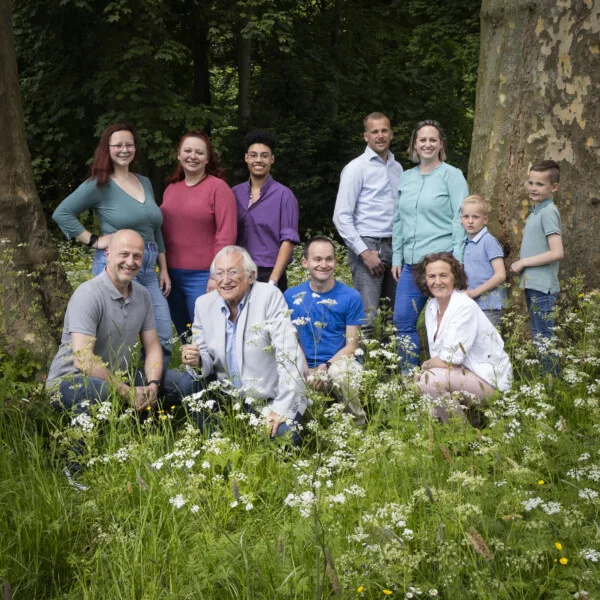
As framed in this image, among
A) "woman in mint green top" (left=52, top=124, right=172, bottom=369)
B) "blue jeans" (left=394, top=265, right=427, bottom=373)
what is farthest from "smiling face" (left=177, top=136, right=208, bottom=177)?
"blue jeans" (left=394, top=265, right=427, bottom=373)

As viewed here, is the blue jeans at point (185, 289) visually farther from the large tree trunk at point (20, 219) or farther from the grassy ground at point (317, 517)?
the grassy ground at point (317, 517)

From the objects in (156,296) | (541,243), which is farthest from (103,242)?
(541,243)

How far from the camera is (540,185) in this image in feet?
19.9

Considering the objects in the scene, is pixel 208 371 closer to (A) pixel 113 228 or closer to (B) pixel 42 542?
(A) pixel 113 228

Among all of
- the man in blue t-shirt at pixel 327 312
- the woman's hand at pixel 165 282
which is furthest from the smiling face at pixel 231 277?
the woman's hand at pixel 165 282

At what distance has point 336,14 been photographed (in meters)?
19.0

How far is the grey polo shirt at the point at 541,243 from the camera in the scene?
596 centimetres

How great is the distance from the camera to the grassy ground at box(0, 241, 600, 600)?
288 cm

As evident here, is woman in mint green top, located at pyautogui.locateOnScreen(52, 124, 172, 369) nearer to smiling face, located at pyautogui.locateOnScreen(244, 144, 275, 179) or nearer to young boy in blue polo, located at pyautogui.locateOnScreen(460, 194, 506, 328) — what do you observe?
smiling face, located at pyautogui.locateOnScreen(244, 144, 275, 179)

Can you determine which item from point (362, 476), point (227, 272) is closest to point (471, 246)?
point (227, 272)

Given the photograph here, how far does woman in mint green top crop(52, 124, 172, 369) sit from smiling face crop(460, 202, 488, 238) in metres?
2.15

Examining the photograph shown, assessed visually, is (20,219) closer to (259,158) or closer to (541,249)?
(259,158)

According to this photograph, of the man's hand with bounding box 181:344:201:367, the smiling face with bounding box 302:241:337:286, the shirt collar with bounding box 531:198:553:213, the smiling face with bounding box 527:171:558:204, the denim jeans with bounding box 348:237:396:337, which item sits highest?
the smiling face with bounding box 527:171:558:204

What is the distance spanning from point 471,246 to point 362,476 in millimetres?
2964
